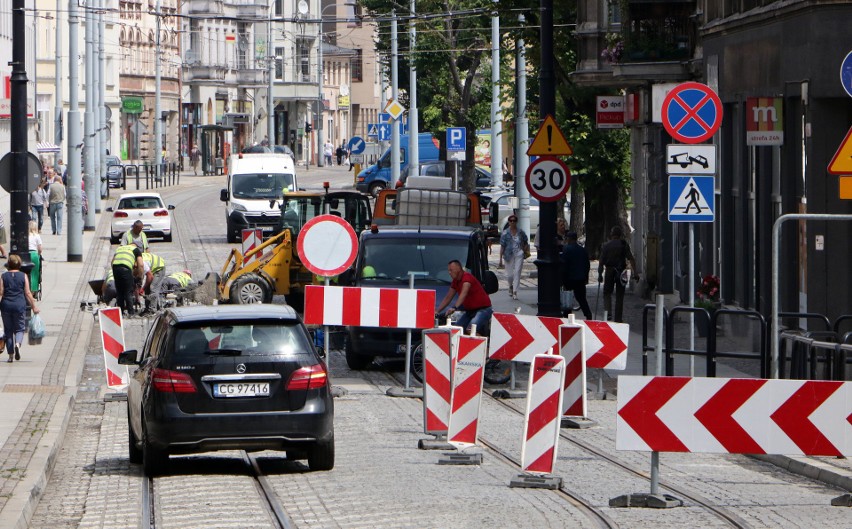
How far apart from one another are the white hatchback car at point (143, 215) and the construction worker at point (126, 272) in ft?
55.7

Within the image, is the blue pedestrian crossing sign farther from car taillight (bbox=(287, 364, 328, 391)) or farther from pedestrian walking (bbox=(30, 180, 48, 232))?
pedestrian walking (bbox=(30, 180, 48, 232))

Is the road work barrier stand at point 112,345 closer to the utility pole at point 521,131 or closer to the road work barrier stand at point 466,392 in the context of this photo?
the road work barrier stand at point 466,392

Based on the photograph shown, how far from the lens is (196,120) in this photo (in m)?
106

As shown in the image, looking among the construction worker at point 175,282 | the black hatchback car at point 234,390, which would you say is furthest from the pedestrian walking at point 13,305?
the black hatchback car at point 234,390

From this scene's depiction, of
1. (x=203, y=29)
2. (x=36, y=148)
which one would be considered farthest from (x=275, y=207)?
(x=203, y=29)

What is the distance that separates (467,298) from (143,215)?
27.6 metres

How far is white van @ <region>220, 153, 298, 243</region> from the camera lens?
48.3 metres

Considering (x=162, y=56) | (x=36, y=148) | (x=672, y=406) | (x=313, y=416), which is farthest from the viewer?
(x=162, y=56)

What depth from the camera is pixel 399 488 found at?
12641 mm

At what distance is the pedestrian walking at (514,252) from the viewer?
32.7 m

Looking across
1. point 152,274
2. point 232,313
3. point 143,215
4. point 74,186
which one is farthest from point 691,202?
point 143,215

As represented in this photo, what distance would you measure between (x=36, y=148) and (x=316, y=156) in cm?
6691

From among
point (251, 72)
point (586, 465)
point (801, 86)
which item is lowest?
point (586, 465)

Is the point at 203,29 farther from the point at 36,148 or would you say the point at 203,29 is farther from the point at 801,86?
the point at 801,86
